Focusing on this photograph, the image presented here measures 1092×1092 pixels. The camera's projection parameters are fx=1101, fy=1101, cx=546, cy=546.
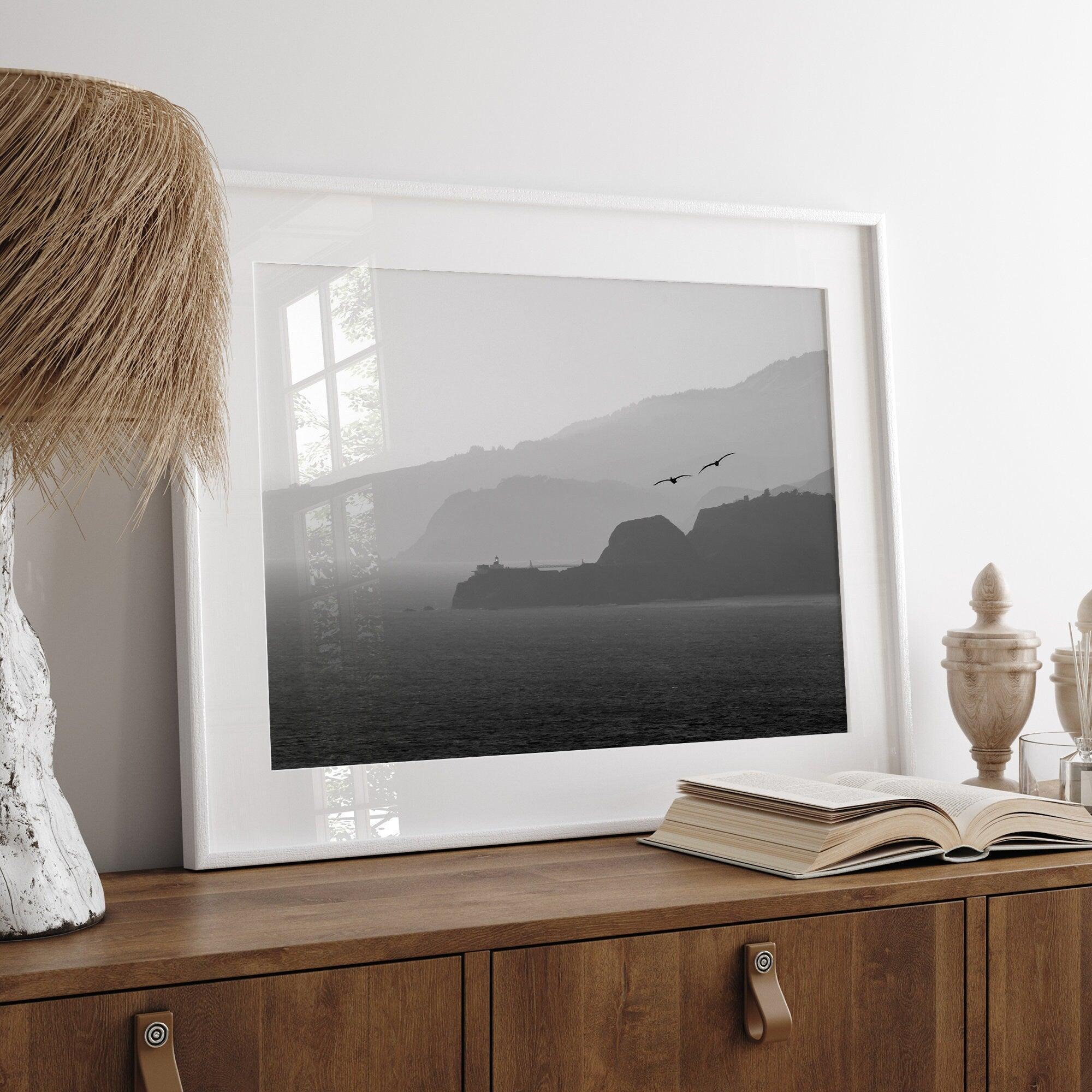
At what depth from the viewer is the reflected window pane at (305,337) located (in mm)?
1286

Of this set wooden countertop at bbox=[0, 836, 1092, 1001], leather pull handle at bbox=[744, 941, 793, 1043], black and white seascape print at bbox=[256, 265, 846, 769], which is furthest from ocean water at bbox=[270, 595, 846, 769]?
leather pull handle at bbox=[744, 941, 793, 1043]

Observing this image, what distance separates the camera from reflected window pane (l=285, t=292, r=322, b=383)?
1.29m

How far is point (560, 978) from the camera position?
981mm

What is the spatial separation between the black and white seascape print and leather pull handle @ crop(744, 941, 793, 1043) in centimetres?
39

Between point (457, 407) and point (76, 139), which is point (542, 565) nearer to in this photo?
point (457, 407)

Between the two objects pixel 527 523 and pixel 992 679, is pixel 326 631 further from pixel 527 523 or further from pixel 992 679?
pixel 992 679

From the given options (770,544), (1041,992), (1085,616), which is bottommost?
(1041,992)

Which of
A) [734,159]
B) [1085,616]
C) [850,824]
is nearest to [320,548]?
[850,824]

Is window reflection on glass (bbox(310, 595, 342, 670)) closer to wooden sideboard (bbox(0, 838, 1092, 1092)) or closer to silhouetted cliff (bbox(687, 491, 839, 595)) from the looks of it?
wooden sideboard (bbox(0, 838, 1092, 1092))

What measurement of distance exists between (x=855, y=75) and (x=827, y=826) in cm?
106

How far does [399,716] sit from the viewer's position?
1.30m

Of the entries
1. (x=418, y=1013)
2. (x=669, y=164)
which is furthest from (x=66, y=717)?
(x=669, y=164)

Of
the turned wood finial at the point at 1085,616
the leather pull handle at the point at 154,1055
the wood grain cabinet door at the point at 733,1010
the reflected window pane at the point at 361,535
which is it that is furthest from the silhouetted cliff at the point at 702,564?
the leather pull handle at the point at 154,1055

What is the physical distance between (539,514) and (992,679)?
63 cm
